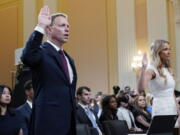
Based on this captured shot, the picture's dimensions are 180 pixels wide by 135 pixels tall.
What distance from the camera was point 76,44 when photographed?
38.6 ft

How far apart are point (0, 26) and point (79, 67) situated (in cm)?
365

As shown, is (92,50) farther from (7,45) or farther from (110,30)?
(7,45)

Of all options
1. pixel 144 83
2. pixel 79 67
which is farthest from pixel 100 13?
pixel 144 83

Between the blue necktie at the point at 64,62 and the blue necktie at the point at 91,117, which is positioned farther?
the blue necktie at the point at 91,117

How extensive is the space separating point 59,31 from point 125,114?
4.16 m

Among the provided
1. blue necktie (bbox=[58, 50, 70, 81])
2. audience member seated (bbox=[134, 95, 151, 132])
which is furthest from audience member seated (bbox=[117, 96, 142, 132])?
blue necktie (bbox=[58, 50, 70, 81])

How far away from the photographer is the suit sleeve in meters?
2.04

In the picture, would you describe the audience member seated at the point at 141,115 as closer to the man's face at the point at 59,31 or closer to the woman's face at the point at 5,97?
the woman's face at the point at 5,97

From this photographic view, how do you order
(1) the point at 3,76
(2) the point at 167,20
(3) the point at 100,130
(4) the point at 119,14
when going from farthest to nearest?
(1) the point at 3,76 < (4) the point at 119,14 < (2) the point at 167,20 < (3) the point at 100,130

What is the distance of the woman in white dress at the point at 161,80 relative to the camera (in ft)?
9.70

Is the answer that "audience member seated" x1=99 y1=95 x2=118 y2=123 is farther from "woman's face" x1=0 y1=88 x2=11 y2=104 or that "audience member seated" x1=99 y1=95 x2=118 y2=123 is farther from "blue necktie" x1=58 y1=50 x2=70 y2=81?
"blue necktie" x1=58 y1=50 x2=70 y2=81

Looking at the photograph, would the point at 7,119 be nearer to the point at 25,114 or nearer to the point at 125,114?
the point at 25,114

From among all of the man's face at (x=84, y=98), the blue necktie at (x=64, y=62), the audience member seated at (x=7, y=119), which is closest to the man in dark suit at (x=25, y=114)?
the audience member seated at (x=7, y=119)

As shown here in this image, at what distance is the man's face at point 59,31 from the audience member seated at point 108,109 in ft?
11.4
